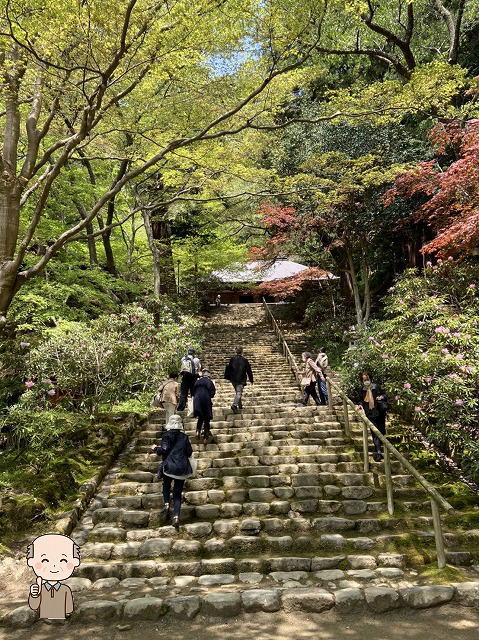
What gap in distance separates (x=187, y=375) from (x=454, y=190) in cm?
724

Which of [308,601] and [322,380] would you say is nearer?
[308,601]

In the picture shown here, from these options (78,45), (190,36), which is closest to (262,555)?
(190,36)

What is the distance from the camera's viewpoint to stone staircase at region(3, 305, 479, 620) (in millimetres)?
3766

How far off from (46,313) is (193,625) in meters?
7.58

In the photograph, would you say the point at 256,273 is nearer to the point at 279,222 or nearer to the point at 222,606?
the point at 279,222

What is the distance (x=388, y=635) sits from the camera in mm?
3332

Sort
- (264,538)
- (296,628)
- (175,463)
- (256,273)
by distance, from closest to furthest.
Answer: (296,628), (264,538), (175,463), (256,273)

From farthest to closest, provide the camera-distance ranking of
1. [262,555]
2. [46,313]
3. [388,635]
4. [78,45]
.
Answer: [46,313], [78,45], [262,555], [388,635]

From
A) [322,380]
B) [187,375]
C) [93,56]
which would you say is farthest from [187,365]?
[93,56]

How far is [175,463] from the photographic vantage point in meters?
5.02

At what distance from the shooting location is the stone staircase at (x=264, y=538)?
12.4 ft

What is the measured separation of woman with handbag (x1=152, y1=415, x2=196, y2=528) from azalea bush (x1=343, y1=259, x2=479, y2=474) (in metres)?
3.71

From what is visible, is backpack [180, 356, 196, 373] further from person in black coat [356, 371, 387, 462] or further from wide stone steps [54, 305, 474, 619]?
person in black coat [356, 371, 387, 462]

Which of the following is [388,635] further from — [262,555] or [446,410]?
[446,410]
